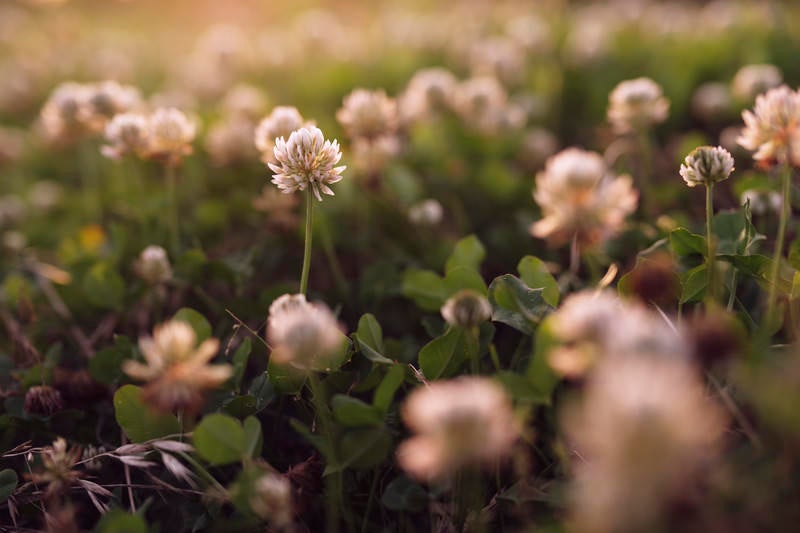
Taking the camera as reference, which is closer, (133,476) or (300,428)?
(300,428)

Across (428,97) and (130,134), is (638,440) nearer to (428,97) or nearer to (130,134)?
(130,134)

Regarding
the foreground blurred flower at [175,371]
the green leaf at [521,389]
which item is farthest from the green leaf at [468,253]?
the foreground blurred flower at [175,371]

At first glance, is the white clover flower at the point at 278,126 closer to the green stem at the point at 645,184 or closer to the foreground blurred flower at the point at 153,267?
the foreground blurred flower at the point at 153,267

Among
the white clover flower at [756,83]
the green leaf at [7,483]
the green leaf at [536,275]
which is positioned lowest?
the green leaf at [7,483]

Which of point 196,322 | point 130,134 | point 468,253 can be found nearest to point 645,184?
point 468,253

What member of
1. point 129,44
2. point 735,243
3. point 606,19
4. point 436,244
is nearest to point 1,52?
point 129,44

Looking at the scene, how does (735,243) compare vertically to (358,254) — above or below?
above

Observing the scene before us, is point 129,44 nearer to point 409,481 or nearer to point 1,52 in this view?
point 1,52
